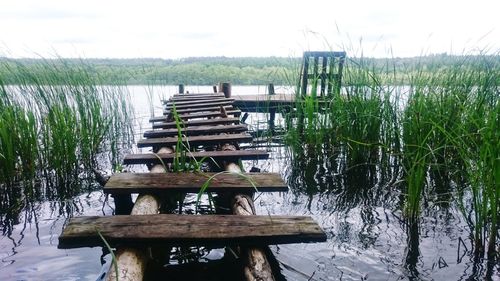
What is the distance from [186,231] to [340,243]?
1.41 metres

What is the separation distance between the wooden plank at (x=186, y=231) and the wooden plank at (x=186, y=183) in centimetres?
44

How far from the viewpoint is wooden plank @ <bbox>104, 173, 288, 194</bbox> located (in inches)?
100

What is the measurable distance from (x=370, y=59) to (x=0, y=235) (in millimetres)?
4165

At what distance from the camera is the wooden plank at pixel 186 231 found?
1.90 m

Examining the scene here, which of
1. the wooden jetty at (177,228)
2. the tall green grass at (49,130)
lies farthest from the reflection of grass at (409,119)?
the tall green grass at (49,130)

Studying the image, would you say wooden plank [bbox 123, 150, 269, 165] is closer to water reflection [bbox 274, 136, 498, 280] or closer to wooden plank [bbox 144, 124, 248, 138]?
water reflection [bbox 274, 136, 498, 280]

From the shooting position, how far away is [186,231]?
6.40 feet

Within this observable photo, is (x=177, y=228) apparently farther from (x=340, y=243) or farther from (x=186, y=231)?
(x=340, y=243)

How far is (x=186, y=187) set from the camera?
8.38ft

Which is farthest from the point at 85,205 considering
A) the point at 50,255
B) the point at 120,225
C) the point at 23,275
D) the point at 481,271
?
the point at 481,271

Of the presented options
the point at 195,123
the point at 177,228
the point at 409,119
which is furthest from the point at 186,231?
the point at 195,123

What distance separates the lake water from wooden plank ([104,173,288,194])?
317mm

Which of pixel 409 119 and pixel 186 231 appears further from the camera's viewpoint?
pixel 409 119

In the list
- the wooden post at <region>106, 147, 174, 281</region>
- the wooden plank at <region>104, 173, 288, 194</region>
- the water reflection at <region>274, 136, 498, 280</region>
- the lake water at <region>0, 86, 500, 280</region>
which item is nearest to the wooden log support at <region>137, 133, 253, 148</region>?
the lake water at <region>0, 86, 500, 280</region>
